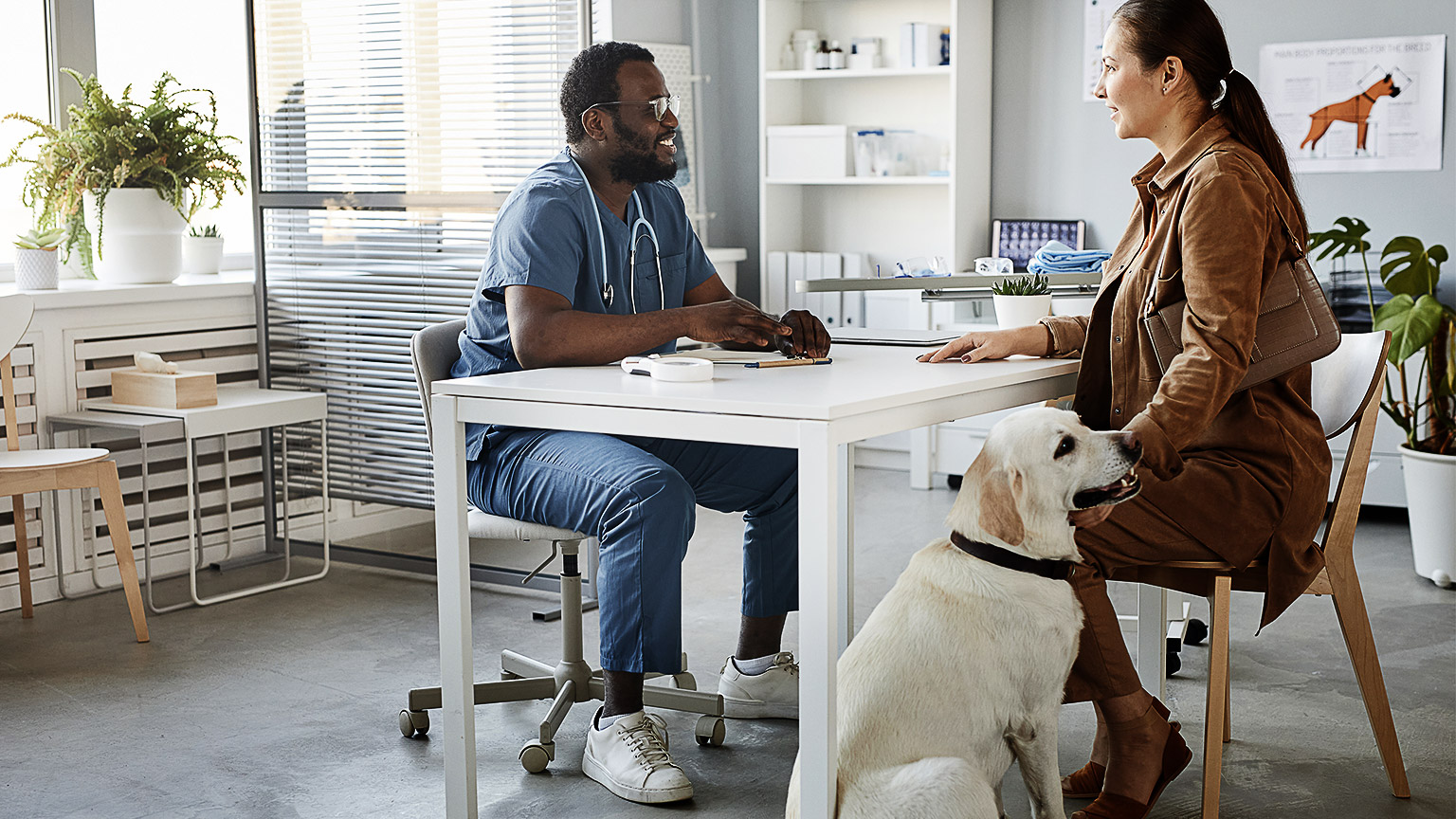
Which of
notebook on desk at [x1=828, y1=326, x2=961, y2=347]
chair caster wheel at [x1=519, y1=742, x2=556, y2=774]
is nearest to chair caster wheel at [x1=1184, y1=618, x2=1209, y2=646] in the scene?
notebook on desk at [x1=828, y1=326, x2=961, y2=347]

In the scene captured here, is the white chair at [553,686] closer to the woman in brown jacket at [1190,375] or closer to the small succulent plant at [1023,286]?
the woman in brown jacket at [1190,375]

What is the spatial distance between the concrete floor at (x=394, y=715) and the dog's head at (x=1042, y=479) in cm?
68

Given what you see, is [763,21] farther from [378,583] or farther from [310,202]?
[378,583]

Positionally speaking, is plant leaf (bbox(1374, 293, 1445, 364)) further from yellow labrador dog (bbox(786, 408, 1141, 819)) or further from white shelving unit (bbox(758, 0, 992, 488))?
yellow labrador dog (bbox(786, 408, 1141, 819))

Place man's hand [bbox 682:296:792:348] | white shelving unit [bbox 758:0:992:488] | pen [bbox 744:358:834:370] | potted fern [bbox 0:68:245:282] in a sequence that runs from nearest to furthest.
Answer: pen [bbox 744:358:834:370], man's hand [bbox 682:296:792:348], potted fern [bbox 0:68:245:282], white shelving unit [bbox 758:0:992:488]

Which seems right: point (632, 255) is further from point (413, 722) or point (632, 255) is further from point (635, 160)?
point (413, 722)

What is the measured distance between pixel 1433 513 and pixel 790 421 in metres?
2.72

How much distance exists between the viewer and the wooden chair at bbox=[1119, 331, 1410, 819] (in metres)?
2.04

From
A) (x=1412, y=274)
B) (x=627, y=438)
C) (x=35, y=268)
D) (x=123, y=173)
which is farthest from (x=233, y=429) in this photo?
(x=1412, y=274)

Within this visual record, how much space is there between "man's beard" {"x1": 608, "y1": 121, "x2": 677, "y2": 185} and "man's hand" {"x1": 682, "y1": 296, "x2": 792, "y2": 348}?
1.42 feet

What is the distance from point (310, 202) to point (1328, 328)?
2812 millimetres

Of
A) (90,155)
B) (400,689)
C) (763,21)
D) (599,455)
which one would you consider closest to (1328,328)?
(599,455)

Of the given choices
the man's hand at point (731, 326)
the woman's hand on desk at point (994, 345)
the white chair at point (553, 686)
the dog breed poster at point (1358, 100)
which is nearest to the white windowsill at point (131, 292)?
the white chair at point (553, 686)

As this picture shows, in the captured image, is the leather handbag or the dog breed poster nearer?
the leather handbag
